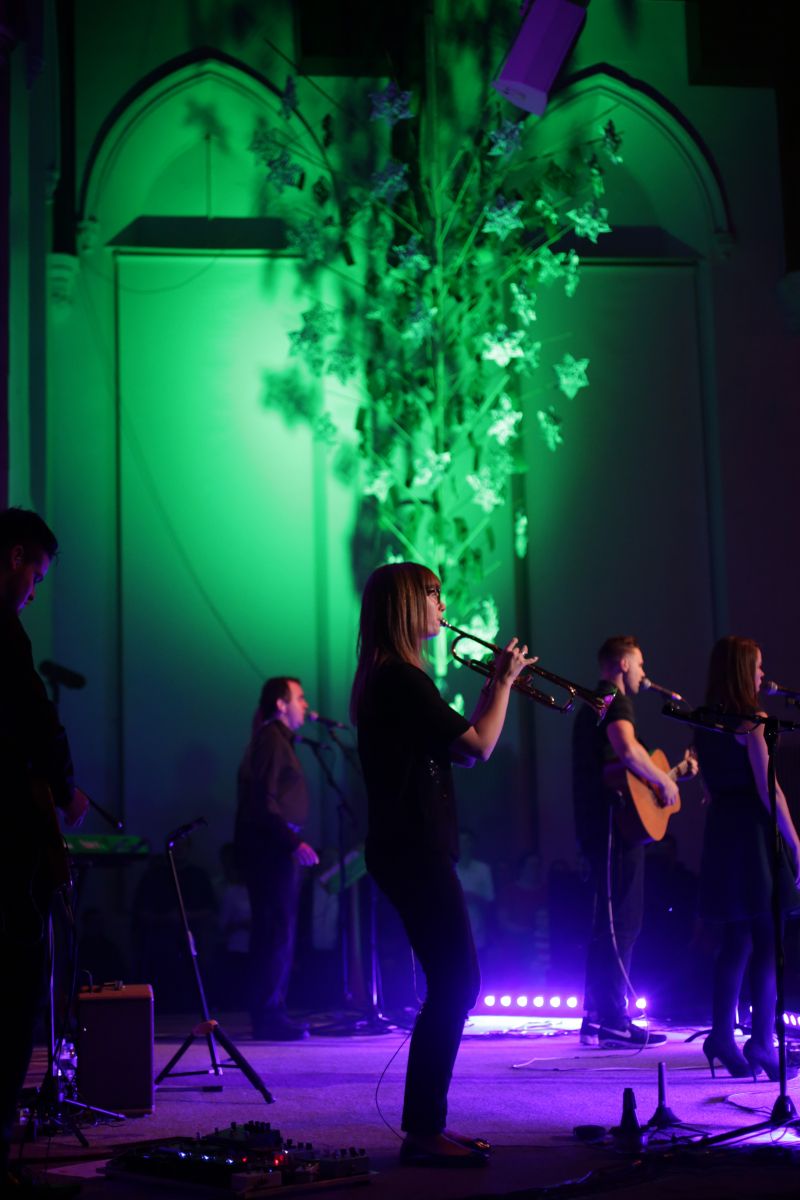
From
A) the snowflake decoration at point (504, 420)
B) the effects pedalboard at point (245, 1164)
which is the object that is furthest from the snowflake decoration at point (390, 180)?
the effects pedalboard at point (245, 1164)

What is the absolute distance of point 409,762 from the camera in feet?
13.8

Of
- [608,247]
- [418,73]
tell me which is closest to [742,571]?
[608,247]

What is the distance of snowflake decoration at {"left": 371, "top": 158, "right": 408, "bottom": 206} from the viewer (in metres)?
9.38

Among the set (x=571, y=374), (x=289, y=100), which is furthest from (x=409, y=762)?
(x=289, y=100)

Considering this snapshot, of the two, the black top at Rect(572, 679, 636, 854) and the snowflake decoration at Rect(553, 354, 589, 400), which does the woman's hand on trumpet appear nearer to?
the black top at Rect(572, 679, 636, 854)

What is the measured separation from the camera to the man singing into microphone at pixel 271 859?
713 centimetres

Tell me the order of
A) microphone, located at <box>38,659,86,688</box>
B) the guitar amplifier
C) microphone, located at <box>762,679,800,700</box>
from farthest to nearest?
microphone, located at <box>38,659,86,688</box>
the guitar amplifier
microphone, located at <box>762,679,800,700</box>

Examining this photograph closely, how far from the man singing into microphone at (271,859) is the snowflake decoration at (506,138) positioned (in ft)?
14.7

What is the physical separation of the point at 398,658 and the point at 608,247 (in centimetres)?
753

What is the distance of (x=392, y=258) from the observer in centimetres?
979

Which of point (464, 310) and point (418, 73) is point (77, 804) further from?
point (418, 73)

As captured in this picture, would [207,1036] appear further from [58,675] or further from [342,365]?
[342,365]

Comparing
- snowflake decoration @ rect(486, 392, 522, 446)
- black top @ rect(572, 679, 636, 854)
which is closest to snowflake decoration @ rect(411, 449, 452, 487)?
snowflake decoration @ rect(486, 392, 522, 446)

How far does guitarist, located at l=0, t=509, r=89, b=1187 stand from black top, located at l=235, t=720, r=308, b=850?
3.24 m
